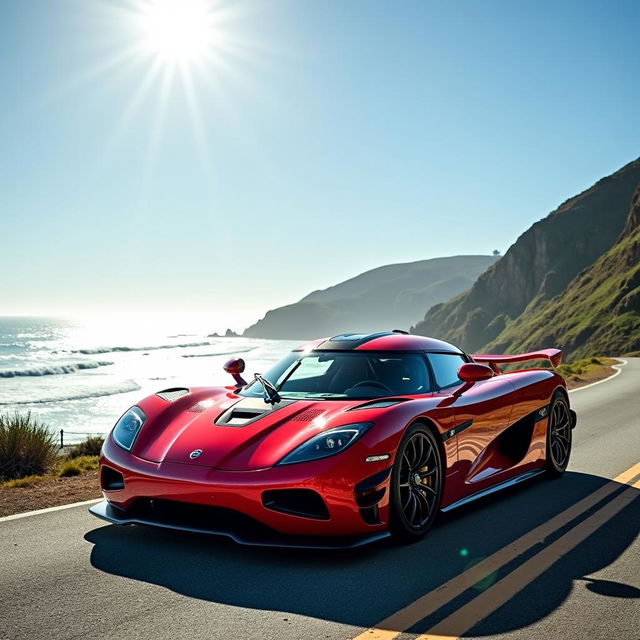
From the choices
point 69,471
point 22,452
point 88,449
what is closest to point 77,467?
point 69,471

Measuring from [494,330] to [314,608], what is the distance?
425ft

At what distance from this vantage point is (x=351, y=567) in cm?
447

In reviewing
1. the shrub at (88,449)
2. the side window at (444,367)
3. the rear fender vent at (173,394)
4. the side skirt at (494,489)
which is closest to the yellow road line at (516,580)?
the side skirt at (494,489)

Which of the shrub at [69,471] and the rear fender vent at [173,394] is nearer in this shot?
the rear fender vent at [173,394]

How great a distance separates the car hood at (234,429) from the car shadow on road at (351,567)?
57 cm

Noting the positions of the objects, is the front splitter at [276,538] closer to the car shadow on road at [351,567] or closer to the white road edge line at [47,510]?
the car shadow on road at [351,567]

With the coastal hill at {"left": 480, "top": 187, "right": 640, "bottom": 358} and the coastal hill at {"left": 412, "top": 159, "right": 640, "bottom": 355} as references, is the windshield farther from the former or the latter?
the coastal hill at {"left": 412, "top": 159, "right": 640, "bottom": 355}

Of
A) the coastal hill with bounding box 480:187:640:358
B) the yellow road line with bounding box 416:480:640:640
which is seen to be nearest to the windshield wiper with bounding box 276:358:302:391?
the yellow road line with bounding box 416:480:640:640

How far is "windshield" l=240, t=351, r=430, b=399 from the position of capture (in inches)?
232

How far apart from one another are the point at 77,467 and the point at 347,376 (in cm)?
450

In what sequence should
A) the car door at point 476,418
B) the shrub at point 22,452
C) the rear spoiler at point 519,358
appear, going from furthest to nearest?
the shrub at point 22,452, the rear spoiler at point 519,358, the car door at point 476,418

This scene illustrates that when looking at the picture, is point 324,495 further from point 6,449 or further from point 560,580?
point 6,449

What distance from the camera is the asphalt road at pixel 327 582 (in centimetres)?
353

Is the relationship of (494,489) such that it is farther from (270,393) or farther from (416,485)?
(270,393)
